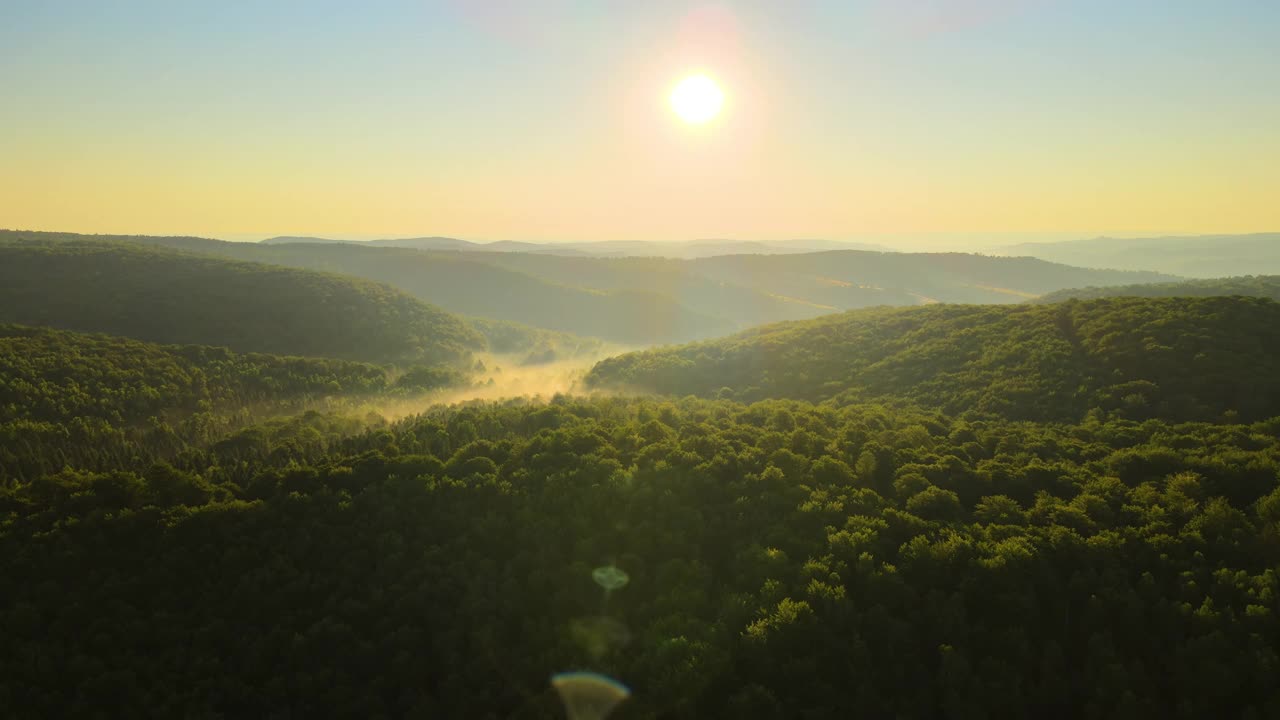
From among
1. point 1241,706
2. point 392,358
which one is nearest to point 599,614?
point 1241,706

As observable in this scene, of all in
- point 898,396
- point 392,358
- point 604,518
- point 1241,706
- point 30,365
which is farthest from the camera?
point 392,358

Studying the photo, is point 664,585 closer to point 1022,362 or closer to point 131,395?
point 1022,362

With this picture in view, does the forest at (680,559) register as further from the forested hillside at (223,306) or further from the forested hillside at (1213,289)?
the forested hillside at (1213,289)

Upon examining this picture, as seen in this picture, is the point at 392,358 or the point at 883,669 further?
the point at 392,358

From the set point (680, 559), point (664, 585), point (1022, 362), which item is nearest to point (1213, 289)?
point (1022, 362)

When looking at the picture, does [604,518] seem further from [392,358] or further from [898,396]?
[392,358]

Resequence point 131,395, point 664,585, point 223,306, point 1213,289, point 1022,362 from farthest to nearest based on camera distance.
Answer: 1. point 1213,289
2. point 223,306
3. point 1022,362
4. point 131,395
5. point 664,585

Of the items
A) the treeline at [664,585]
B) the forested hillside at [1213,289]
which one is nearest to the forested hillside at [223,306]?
the treeline at [664,585]

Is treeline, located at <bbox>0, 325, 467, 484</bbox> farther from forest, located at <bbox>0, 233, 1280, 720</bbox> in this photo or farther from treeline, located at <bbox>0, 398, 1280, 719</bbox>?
treeline, located at <bbox>0, 398, 1280, 719</bbox>
